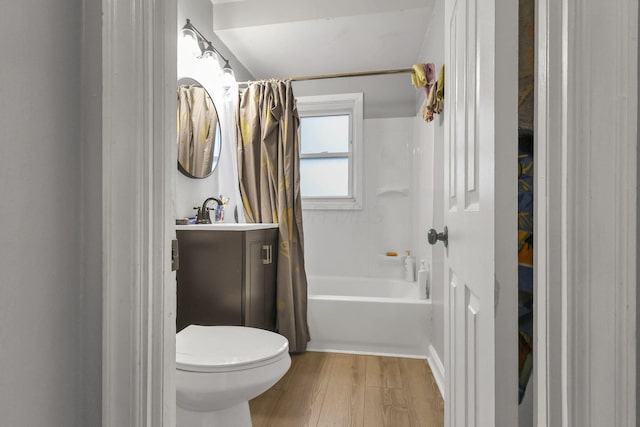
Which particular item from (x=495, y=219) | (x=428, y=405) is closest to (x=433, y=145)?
(x=428, y=405)

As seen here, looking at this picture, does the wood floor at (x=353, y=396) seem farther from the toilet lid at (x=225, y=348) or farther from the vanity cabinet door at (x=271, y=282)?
the toilet lid at (x=225, y=348)

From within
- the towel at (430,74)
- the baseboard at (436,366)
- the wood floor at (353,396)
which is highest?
the towel at (430,74)

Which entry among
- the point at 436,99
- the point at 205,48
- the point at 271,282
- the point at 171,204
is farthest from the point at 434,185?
the point at 171,204

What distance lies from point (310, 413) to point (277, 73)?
270 centimetres

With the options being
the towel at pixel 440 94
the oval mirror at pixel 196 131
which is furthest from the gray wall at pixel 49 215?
the towel at pixel 440 94

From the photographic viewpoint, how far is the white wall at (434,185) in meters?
1.96

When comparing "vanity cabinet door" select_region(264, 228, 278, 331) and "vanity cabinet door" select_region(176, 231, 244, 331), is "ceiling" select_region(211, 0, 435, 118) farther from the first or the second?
"vanity cabinet door" select_region(176, 231, 244, 331)

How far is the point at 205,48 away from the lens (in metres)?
2.04

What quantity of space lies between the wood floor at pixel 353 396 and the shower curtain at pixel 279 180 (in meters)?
0.32

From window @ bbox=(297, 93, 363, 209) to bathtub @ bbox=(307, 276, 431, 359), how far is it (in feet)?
3.43

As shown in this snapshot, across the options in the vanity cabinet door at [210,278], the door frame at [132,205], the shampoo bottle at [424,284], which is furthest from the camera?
the shampoo bottle at [424,284]

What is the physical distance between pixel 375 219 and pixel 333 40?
151 centimetres

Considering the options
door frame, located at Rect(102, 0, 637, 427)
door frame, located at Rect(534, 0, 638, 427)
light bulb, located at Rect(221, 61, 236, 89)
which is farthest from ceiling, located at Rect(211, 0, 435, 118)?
door frame, located at Rect(534, 0, 638, 427)

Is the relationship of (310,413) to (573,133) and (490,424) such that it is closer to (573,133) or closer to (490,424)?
(490,424)
